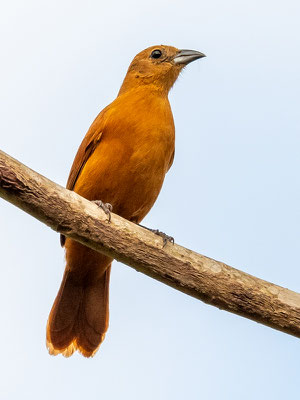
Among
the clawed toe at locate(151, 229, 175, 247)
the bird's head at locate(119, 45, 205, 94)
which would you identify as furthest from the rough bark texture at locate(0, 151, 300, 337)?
the bird's head at locate(119, 45, 205, 94)

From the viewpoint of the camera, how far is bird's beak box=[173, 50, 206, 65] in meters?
7.03

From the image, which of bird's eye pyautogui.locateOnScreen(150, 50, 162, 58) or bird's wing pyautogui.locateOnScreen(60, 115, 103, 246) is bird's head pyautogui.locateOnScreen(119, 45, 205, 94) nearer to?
bird's eye pyautogui.locateOnScreen(150, 50, 162, 58)

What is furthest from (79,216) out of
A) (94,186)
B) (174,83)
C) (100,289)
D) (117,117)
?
(174,83)

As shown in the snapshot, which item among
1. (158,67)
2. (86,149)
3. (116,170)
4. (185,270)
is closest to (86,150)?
(86,149)

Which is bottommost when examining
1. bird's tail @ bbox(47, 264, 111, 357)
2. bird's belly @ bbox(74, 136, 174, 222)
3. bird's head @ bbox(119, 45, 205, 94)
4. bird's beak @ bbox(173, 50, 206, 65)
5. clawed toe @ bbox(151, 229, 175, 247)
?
bird's tail @ bbox(47, 264, 111, 357)

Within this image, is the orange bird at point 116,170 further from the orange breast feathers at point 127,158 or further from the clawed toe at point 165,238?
the clawed toe at point 165,238

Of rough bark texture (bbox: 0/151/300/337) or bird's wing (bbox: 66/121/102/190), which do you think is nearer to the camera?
rough bark texture (bbox: 0/151/300/337)

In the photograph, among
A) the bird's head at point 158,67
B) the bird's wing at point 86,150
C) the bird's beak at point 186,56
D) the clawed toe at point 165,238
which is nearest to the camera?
the clawed toe at point 165,238

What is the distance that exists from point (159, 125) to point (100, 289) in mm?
1825

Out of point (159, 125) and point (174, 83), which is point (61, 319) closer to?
point (159, 125)

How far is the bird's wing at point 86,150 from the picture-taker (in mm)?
6133

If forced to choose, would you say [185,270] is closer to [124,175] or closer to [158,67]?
[124,175]

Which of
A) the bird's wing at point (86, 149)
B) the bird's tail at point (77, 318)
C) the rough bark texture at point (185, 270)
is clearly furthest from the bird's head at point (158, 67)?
the rough bark texture at point (185, 270)

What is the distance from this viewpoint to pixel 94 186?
5918mm
